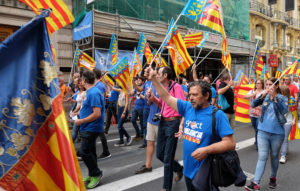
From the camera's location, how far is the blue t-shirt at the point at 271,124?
373 cm

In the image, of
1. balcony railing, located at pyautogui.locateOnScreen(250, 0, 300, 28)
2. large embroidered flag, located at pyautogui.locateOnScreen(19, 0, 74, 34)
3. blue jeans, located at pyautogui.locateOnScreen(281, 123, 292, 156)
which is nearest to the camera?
large embroidered flag, located at pyautogui.locateOnScreen(19, 0, 74, 34)

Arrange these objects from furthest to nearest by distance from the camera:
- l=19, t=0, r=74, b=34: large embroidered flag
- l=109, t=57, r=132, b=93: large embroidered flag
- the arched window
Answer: the arched window → l=109, t=57, r=132, b=93: large embroidered flag → l=19, t=0, r=74, b=34: large embroidered flag

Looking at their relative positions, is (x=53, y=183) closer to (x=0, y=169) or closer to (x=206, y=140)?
(x=0, y=169)

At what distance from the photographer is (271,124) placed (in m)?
3.74

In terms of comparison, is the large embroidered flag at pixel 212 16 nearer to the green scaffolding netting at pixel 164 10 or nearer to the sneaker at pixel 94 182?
the sneaker at pixel 94 182

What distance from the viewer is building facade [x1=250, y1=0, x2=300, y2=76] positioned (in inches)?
1091

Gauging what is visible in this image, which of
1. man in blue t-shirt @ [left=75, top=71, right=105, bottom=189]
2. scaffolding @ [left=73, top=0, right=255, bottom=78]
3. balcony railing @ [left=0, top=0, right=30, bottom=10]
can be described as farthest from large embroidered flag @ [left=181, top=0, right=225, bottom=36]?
balcony railing @ [left=0, top=0, right=30, bottom=10]

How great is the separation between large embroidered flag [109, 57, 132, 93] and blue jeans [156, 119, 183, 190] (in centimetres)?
322

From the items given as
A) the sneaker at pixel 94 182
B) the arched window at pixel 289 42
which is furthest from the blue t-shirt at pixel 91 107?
the arched window at pixel 289 42

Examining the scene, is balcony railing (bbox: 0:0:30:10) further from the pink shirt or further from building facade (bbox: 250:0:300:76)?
building facade (bbox: 250:0:300:76)

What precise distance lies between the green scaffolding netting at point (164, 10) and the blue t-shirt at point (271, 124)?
1055 cm

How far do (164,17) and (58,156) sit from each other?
52.2ft

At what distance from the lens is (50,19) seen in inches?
88.7

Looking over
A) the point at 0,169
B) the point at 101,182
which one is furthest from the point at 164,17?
the point at 0,169
